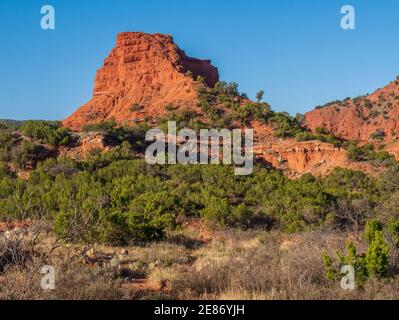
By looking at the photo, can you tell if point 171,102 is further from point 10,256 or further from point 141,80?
point 10,256

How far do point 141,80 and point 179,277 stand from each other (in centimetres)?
4319

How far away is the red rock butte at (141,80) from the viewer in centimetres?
4266

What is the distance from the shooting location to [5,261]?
7398 millimetres

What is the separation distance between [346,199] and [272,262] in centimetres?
1026

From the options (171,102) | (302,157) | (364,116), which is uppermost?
(364,116)

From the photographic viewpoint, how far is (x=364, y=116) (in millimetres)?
61938

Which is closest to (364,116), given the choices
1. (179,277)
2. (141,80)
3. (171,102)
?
(141,80)

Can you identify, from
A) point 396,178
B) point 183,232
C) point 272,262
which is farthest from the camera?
point 396,178

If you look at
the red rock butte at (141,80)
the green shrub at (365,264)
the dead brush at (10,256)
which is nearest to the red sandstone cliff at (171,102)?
the red rock butte at (141,80)

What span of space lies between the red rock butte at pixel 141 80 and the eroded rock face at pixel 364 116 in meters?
19.0

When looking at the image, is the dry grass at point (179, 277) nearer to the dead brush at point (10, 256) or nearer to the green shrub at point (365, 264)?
the dead brush at point (10, 256)
